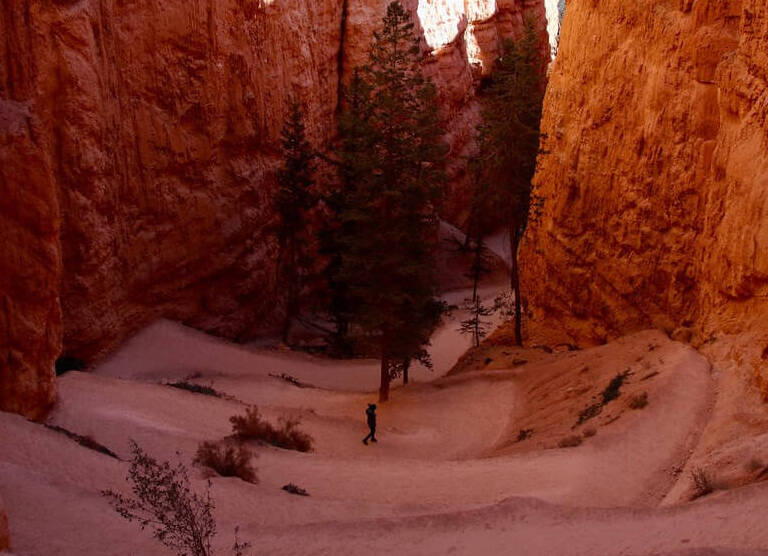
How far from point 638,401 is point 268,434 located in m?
7.37

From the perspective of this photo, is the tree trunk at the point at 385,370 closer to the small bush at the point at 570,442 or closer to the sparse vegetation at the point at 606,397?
the sparse vegetation at the point at 606,397

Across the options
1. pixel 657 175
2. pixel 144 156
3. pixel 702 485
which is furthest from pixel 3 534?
pixel 144 156

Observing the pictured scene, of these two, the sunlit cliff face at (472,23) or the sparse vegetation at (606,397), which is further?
the sunlit cliff face at (472,23)

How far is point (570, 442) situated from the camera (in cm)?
1254

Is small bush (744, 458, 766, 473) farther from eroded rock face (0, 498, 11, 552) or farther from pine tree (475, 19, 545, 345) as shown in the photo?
pine tree (475, 19, 545, 345)

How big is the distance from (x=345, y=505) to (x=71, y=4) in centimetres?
1768

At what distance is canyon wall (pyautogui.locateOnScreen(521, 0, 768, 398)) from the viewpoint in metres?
13.2

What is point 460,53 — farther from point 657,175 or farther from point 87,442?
point 87,442

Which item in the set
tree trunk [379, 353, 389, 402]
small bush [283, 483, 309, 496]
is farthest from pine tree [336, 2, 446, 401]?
small bush [283, 483, 309, 496]

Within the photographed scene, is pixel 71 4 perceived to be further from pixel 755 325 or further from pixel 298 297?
pixel 755 325

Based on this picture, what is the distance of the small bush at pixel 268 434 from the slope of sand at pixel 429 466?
75cm

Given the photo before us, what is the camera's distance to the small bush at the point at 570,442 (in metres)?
12.5

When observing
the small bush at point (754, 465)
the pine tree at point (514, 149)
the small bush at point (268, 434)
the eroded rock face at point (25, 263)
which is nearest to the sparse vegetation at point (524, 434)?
the small bush at point (268, 434)

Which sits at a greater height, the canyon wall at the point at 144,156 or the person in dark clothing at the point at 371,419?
the canyon wall at the point at 144,156
